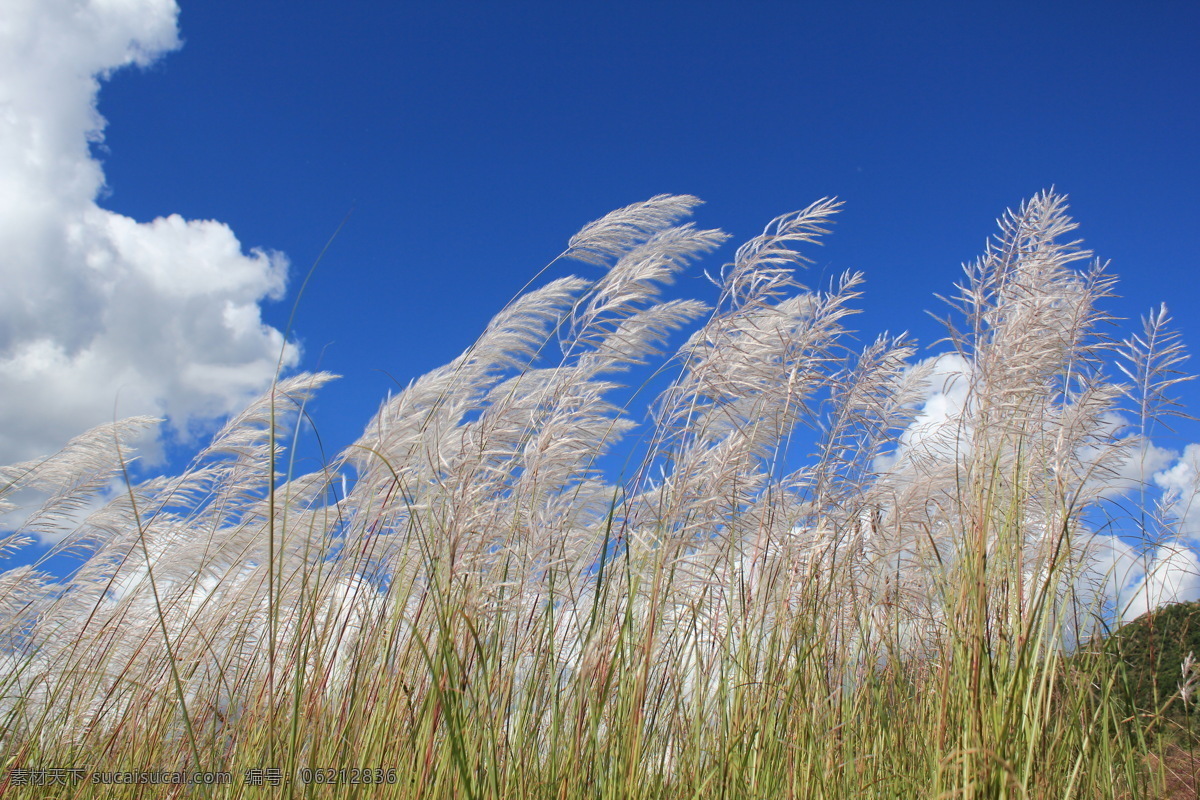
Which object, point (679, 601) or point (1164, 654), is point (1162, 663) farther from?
point (679, 601)

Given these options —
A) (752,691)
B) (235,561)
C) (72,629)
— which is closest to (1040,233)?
(752,691)

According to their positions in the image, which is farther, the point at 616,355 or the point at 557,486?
the point at 616,355

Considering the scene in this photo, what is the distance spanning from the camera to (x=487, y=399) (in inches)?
100

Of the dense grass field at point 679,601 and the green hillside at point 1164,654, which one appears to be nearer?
the dense grass field at point 679,601

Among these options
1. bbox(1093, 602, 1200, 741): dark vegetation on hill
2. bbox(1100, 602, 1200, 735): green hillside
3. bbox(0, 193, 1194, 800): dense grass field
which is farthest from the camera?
bbox(1100, 602, 1200, 735): green hillside

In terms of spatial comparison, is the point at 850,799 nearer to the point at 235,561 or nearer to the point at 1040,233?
the point at 1040,233

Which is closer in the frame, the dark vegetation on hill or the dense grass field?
the dense grass field

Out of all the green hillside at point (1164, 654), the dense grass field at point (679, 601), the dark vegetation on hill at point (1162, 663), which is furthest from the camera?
the green hillside at point (1164, 654)

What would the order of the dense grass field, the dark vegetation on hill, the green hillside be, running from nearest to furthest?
the dense grass field, the dark vegetation on hill, the green hillside

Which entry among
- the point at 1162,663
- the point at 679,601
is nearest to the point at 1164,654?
the point at 1162,663

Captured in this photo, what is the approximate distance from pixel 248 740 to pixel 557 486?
121cm

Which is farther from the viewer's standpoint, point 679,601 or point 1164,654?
point 1164,654

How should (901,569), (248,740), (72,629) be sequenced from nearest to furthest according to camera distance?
(248,740)
(901,569)
(72,629)

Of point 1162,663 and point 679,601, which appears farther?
point 1162,663
